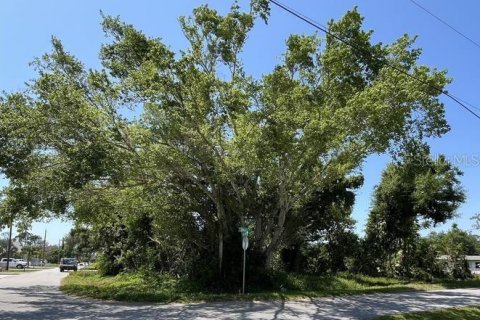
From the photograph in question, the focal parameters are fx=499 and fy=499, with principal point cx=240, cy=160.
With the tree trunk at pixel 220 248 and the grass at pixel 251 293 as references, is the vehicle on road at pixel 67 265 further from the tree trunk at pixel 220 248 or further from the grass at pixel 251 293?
the tree trunk at pixel 220 248

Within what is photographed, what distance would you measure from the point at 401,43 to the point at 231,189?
1020 centimetres

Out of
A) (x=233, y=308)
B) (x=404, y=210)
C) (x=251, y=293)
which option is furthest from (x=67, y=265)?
(x=233, y=308)

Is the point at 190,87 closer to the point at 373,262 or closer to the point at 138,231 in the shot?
the point at 138,231

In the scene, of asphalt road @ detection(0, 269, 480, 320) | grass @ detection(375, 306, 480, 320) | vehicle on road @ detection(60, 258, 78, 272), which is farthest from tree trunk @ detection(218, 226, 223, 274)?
vehicle on road @ detection(60, 258, 78, 272)

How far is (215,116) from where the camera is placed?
19.9 metres

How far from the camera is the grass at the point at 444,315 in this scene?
14.2 m

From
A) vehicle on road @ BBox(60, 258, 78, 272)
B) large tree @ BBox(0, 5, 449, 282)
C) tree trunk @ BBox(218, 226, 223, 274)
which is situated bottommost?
vehicle on road @ BBox(60, 258, 78, 272)

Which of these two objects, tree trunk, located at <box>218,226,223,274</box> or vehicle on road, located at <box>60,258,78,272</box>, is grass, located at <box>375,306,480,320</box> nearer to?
tree trunk, located at <box>218,226,223,274</box>

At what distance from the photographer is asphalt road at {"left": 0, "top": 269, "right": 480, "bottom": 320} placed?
580 inches

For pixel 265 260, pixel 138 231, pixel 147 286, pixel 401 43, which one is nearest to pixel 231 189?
pixel 265 260

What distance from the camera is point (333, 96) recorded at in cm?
2017

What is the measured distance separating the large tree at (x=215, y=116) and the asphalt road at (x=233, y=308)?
434 centimetres

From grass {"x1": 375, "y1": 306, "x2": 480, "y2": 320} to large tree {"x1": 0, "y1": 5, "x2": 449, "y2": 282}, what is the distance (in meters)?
6.43

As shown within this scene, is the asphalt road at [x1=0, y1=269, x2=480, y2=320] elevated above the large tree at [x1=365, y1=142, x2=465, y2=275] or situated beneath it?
situated beneath
